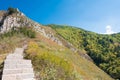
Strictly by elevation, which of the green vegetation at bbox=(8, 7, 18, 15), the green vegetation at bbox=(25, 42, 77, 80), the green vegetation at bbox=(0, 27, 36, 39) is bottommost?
the green vegetation at bbox=(25, 42, 77, 80)

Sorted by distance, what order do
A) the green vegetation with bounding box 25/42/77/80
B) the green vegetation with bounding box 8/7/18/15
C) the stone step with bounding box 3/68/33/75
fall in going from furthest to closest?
the green vegetation with bounding box 8/7/18/15 < the green vegetation with bounding box 25/42/77/80 < the stone step with bounding box 3/68/33/75

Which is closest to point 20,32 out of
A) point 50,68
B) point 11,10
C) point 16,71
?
point 11,10

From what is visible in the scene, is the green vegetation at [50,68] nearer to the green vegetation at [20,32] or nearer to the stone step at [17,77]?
the stone step at [17,77]

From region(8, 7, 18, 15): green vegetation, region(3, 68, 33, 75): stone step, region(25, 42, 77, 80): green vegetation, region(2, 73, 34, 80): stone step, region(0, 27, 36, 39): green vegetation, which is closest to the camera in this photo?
region(2, 73, 34, 80): stone step

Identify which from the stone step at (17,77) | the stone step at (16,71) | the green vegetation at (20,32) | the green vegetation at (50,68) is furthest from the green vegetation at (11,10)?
the stone step at (17,77)

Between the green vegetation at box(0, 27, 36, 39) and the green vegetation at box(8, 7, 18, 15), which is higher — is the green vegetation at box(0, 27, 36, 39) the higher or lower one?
the lower one

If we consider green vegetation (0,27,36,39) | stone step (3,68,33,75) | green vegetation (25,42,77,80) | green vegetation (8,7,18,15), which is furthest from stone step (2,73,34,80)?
green vegetation (8,7,18,15)

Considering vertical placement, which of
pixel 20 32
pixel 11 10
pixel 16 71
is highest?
pixel 11 10

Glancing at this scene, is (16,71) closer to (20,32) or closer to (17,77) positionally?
(17,77)

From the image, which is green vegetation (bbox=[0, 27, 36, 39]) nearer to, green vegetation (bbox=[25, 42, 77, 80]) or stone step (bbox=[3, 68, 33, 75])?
green vegetation (bbox=[25, 42, 77, 80])

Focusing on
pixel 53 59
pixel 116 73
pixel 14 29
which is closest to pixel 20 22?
pixel 14 29

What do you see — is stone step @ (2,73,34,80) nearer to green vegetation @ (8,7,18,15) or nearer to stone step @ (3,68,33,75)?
stone step @ (3,68,33,75)

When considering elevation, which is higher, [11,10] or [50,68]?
[11,10]

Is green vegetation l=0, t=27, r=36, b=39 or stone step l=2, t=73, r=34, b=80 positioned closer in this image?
stone step l=2, t=73, r=34, b=80
